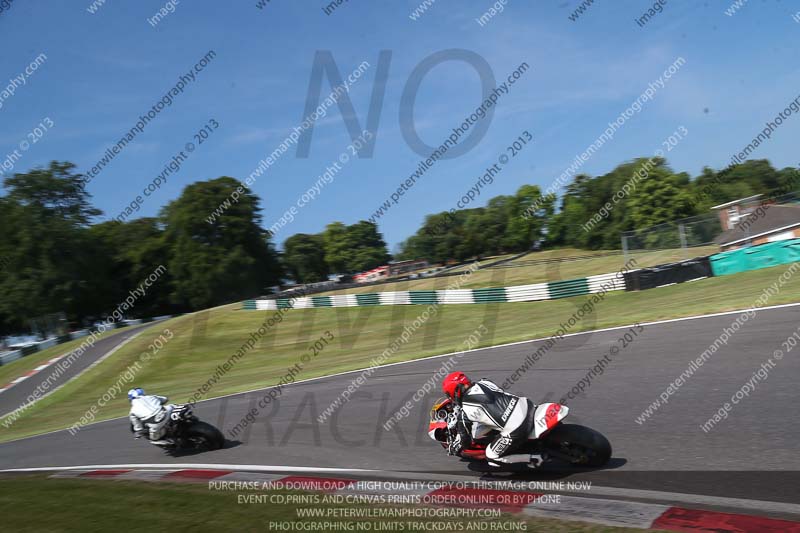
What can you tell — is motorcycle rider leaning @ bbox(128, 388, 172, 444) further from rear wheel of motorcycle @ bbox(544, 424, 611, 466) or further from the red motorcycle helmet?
rear wheel of motorcycle @ bbox(544, 424, 611, 466)

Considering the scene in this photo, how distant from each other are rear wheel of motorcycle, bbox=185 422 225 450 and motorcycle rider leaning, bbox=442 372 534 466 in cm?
492

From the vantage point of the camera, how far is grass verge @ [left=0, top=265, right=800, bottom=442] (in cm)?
1783

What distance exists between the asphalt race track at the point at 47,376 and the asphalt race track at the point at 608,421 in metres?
11.1

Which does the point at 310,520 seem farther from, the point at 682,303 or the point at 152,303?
the point at 152,303

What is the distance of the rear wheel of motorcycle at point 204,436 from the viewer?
10281 mm

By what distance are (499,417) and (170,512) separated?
143 inches

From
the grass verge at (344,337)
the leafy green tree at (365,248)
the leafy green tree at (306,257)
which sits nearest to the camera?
the grass verge at (344,337)

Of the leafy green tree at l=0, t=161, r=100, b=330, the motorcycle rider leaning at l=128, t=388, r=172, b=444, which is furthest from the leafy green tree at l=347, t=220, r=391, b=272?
the motorcycle rider leaning at l=128, t=388, r=172, b=444

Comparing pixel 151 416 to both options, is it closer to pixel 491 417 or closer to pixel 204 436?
pixel 204 436

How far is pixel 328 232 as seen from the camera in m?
122

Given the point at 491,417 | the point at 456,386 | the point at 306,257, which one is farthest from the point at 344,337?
the point at 306,257

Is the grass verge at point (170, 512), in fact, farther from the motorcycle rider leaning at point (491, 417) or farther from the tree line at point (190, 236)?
the tree line at point (190, 236)

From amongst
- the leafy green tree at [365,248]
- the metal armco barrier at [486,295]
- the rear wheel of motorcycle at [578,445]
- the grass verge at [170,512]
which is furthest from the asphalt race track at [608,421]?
the leafy green tree at [365,248]

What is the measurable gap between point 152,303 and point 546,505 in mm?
70718
